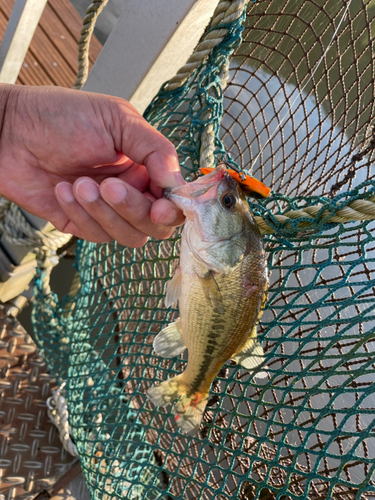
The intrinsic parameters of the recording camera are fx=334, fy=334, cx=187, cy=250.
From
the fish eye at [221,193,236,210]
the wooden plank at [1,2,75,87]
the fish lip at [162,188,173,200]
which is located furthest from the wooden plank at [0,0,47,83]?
the wooden plank at [1,2,75,87]

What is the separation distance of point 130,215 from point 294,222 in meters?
0.63

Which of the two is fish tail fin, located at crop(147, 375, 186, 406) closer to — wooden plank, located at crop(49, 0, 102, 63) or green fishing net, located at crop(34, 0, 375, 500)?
green fishing net, located at crop(34, 0, 375, 500)

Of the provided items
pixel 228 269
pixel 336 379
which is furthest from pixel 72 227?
pixel 336 379

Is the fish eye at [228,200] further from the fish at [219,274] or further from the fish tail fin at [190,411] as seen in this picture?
the fish tail fin at [190,411]

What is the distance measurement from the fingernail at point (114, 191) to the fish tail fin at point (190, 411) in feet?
2.87

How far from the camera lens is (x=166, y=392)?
1446 millimetres

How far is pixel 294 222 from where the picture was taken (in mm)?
1253

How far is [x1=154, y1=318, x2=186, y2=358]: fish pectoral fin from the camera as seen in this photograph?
4.57 ft

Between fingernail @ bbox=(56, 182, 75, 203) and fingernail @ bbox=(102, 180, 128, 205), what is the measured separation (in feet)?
0.64

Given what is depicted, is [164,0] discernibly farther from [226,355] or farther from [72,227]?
[226,355]

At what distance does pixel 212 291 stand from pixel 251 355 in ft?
1.06

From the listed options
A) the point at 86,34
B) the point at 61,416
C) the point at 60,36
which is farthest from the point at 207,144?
the point at 60,36

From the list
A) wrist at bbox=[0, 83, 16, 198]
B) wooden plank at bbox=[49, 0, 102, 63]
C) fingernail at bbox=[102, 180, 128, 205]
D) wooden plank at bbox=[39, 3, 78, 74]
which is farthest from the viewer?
Result: wooden plank at bbox=[49, 0, 102, 63]

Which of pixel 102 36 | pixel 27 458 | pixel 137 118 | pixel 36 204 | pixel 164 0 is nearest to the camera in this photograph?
pixel 137 118
